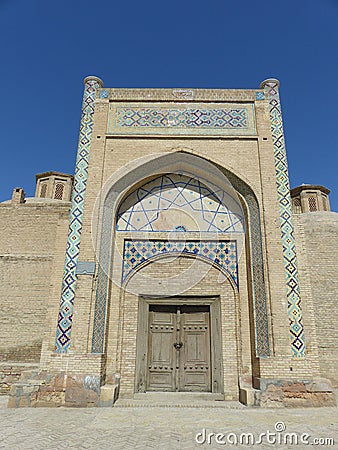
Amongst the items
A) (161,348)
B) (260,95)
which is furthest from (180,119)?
(161,348)

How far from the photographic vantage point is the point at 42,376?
5961mm

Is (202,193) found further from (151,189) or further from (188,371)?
(188,371)

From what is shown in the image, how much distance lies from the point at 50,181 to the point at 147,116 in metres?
13.5

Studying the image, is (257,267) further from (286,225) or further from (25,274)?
(25,274)

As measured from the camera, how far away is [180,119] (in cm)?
797

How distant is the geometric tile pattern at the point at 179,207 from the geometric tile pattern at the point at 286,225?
938 mm

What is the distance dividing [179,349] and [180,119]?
483 centimetres

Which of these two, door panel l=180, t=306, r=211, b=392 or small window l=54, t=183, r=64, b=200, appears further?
small window l=54, t=183, r=64, b=200

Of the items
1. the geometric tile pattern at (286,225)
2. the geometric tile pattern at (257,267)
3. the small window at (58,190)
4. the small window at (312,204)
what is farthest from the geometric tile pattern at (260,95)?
the small window at (58,190)

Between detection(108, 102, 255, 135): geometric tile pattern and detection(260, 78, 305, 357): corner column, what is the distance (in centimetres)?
56

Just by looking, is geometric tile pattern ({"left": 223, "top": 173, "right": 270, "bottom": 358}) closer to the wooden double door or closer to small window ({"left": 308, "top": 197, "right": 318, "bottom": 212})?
the wooden double door

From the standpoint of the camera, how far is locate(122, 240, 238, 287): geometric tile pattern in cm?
721

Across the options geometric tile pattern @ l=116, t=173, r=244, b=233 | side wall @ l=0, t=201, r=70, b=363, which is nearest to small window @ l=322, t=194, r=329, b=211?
geometric tile pattern @ l=116, t=173, r=244, b=233

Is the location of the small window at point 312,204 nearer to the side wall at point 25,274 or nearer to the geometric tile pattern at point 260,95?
the geometric tile pattern at point 260,95
